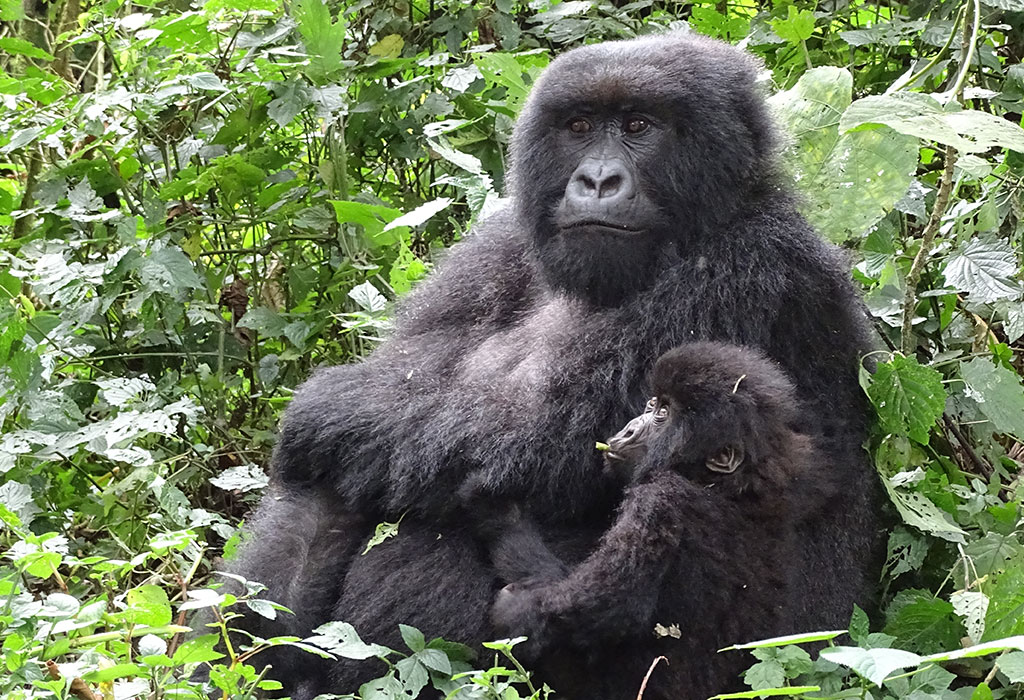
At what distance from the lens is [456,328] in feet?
11.7

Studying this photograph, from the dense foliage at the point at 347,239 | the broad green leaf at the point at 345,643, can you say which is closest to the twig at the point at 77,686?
the dense foliage at the point at 347,239

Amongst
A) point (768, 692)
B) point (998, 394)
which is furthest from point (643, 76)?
point (768, 692)

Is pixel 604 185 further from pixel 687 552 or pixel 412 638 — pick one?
pixel 412 638

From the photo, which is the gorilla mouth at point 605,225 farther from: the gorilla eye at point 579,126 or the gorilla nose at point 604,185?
the gorilla eye at point 579,126

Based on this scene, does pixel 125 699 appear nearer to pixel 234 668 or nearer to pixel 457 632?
pixel 234 668

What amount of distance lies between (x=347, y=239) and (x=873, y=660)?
9.33 ft

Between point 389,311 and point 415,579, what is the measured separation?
1251 mm

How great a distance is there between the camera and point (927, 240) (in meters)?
3.08

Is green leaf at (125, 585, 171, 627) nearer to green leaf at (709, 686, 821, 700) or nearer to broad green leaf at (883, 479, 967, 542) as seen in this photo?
green leaf at (709, 686, 821, 700)

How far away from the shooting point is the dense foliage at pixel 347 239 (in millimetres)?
3045

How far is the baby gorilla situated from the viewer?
8.48 ft

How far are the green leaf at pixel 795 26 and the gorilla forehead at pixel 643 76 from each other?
1074 millimetres

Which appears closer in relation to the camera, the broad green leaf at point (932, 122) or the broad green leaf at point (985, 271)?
the broad green leaf at point (932, 122)

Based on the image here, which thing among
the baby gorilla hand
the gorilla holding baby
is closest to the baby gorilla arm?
the baby gorilla hand
